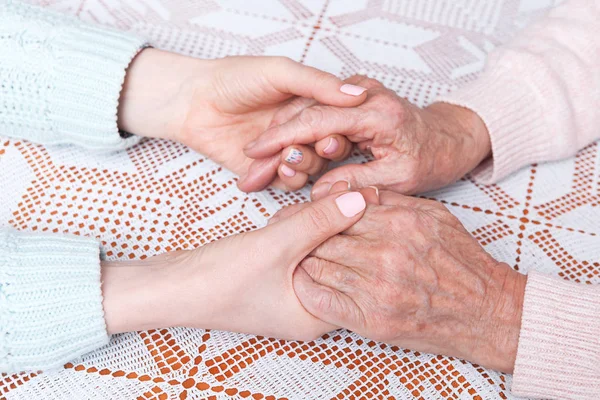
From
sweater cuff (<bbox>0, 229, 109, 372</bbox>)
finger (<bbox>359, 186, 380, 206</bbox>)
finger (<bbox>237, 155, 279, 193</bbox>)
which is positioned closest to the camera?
sweater cuff (<bbox>0, 229, 109, 372</bbox>)

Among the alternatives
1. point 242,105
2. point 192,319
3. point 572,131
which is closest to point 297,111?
point 242,105

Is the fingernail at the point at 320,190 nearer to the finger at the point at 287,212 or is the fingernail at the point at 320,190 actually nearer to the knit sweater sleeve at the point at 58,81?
the finger at the point at 287,212

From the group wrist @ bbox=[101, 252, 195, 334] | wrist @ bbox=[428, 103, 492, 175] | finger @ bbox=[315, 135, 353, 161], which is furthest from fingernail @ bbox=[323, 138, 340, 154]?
wrist @ bbox=[101, 252, 195, 334]

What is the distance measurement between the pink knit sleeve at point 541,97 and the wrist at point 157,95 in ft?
1.62

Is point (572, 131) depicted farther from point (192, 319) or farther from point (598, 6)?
point (192, 319)

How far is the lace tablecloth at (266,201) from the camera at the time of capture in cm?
95

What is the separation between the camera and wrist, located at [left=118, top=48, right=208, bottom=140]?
1.20m

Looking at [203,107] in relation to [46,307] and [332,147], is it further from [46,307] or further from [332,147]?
[46,307]

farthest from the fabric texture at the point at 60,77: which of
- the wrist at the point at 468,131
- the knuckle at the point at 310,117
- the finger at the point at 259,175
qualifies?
the wrist at the point at 468,131

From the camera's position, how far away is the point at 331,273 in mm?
965

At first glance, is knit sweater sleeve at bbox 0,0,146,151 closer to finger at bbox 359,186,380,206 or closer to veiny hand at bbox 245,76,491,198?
veiny hand at bbox 245,76,491,198

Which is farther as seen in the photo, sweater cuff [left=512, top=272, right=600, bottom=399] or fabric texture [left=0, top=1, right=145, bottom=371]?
fabric texture [left=0, top=1, right=145, bottom=371]

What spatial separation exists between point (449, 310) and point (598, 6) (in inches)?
29.2

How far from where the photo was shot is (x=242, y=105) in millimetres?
1173
